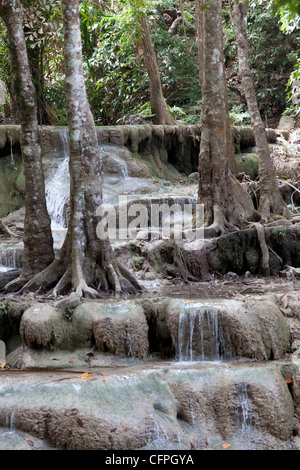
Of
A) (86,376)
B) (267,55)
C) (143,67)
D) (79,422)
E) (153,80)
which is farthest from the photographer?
(267,55)

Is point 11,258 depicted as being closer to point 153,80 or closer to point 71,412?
point 71,412

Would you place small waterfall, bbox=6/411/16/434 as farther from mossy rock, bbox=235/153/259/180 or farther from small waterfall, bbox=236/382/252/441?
mossy rock, bbox=235/153/259/180

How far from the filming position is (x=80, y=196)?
293 inches

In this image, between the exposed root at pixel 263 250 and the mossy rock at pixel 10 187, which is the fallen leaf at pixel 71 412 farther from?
the mossy rock at pixel 10 187

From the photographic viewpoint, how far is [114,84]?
19.0 metres

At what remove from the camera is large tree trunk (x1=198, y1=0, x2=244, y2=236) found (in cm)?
973

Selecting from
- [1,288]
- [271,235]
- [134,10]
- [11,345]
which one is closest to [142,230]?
[271,235]

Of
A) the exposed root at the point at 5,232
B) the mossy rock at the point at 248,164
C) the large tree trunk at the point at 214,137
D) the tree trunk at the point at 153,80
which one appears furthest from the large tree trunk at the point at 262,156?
the exposed root at the point at 5,232

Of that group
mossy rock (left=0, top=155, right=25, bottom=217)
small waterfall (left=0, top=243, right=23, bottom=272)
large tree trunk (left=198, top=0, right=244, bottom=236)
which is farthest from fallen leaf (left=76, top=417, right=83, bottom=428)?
mossy rock (left=0, top=155, right=25, bottom=217)

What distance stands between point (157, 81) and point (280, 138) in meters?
4.40

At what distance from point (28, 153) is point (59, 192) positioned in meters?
4.52

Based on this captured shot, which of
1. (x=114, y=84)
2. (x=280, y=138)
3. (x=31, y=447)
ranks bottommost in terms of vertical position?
(x=31, y=447)

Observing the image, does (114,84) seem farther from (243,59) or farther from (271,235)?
(271,235)

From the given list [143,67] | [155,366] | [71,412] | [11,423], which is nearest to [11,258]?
[155,366]
